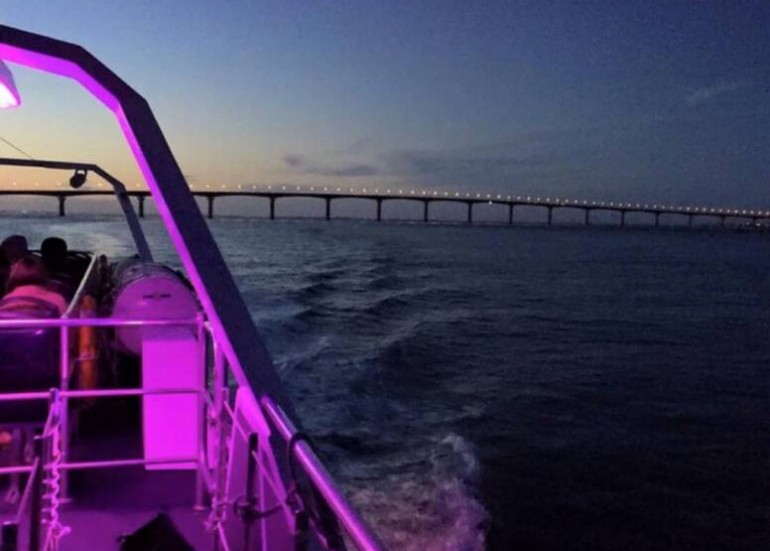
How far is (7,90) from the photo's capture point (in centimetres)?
371

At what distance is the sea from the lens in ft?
27.1

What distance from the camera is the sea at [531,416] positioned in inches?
326

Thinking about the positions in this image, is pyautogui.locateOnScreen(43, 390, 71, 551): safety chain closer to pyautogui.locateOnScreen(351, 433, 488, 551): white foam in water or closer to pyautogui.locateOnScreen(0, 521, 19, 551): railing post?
pyautogui.locateOnScreen(0, 521, 19, 551): railing post

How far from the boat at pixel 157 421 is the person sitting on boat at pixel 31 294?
24 millimetres

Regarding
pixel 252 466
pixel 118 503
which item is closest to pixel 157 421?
pixel 118 503

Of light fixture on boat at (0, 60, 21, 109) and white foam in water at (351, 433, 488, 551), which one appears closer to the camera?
light fixture on boat at (0, 60, 21, 109)

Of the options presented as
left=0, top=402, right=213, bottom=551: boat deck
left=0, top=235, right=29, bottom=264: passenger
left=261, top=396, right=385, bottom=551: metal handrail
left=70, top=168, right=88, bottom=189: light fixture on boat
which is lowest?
left=0, top=402, right=213, bottom=551: boat deck

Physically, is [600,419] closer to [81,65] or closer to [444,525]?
[444,525]

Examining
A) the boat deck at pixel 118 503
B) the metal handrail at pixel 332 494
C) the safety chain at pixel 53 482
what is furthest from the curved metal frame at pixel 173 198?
the boat deck at pixel 118 503

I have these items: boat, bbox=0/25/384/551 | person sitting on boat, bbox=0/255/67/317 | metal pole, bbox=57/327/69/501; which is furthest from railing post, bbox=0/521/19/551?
person sitting on boat, bbox=0/255/67/317

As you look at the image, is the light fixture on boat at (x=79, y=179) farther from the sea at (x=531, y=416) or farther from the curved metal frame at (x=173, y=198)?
the curved metal frame at (x=173, y=198)

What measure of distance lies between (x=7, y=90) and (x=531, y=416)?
9.97 metres

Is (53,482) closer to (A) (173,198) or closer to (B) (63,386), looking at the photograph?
(B) (63,386)

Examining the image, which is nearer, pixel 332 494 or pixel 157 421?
pixel 332 494
